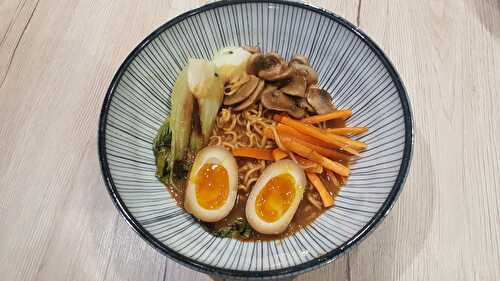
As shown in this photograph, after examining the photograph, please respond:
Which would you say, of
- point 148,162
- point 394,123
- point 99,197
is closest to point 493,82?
point 394,123

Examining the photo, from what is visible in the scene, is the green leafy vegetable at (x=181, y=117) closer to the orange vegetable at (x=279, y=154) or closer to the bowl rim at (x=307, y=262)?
the bowl rim at (x=307, y=262)

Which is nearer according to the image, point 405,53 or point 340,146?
point 340,146

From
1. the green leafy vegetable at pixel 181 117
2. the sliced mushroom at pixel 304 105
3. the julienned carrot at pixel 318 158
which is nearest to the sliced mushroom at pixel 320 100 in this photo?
the sliced mushroom at pixel 304 105

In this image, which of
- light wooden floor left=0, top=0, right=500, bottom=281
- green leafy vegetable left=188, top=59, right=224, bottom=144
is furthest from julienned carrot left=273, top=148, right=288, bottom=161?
light wooden floor left=0, top=0, right=500, bottom=281

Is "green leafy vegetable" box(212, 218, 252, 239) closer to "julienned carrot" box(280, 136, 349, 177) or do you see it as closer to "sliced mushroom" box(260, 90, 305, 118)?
"julienned carrot" box(280, 136, 349, 177)

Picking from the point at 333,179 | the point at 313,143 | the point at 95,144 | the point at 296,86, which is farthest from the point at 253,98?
the point at 95,144

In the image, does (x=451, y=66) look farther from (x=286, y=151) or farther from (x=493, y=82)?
(x=286, y=151)

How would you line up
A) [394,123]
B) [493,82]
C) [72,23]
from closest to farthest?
[394,123] < [493,82] < [72,23]
